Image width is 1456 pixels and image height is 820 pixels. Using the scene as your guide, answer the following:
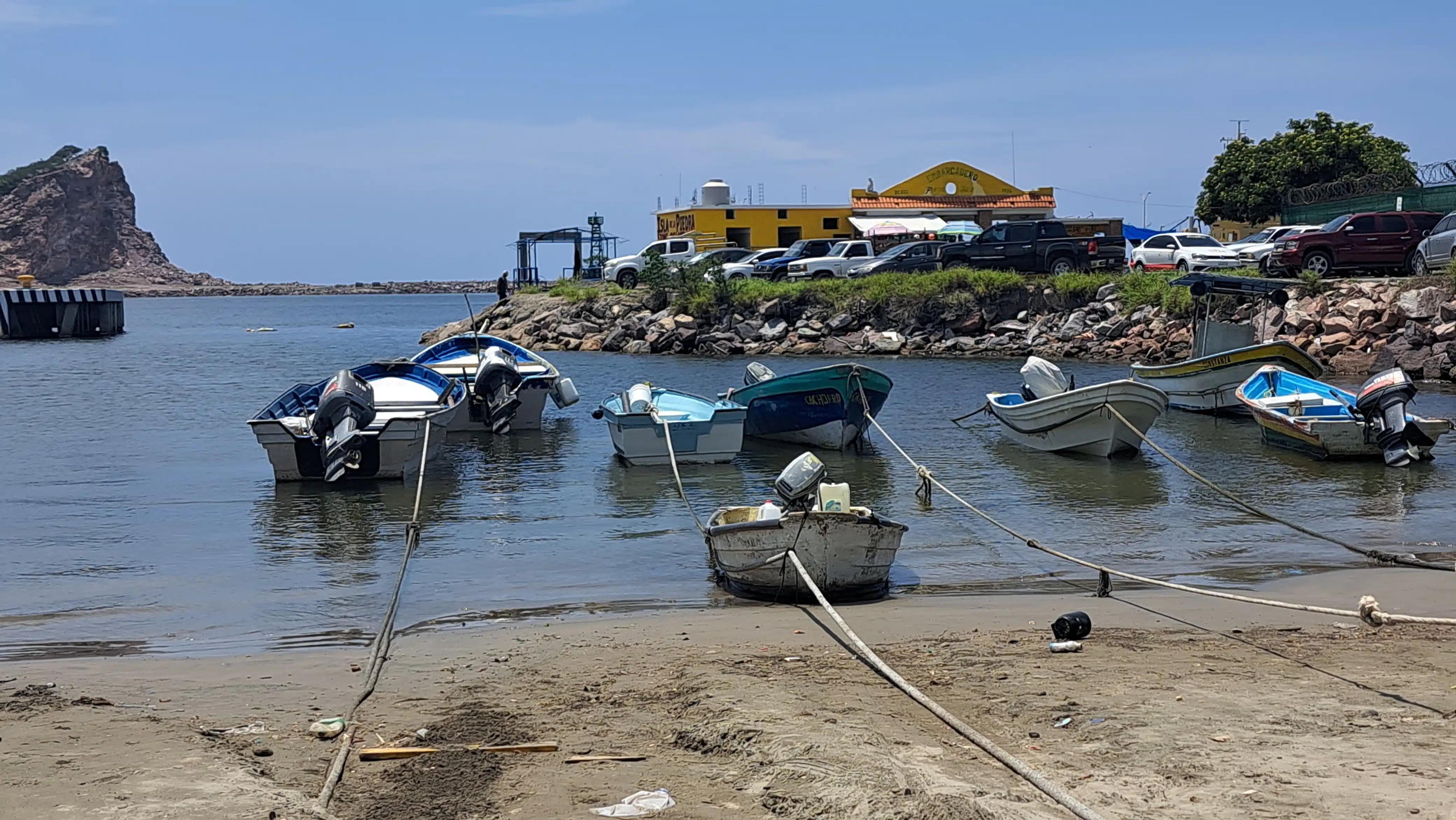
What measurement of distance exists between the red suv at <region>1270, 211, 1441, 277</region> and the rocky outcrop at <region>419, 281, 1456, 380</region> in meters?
1.32

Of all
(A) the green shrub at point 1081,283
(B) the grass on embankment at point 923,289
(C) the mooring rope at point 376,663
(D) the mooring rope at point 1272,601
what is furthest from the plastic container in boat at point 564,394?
(A) the green shrub at point 1081,283

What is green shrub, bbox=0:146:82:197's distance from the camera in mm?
186250

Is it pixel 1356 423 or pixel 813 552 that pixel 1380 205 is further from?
pixel 813 552

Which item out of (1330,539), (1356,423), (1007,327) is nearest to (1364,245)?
(1007,327)

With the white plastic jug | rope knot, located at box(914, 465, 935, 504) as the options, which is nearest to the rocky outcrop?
rope knot, located at box(914, 465, 935, 504)

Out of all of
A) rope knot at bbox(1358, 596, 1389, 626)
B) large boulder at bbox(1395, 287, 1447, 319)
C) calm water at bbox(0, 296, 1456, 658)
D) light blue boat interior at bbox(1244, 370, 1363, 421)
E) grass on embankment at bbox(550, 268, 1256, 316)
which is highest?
grass on embankment at bbox(550, 268, 1256, 316)

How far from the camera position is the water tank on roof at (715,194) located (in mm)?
64562

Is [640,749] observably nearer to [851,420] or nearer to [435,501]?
[435,501]

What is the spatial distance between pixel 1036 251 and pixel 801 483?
36.2m

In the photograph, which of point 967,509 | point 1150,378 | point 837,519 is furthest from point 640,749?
point 1150,378

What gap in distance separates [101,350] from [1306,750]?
63085 millimetres

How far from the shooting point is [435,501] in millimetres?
18047

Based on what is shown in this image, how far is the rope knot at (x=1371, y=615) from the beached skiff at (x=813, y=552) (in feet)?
13.5

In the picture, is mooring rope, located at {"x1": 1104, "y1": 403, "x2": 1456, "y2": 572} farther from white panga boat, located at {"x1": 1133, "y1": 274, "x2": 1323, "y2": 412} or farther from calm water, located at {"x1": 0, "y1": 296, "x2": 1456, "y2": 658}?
white panga boat, located at {"x1": 1133, "y1": 274, "x2": 1323, "y2": 412}
